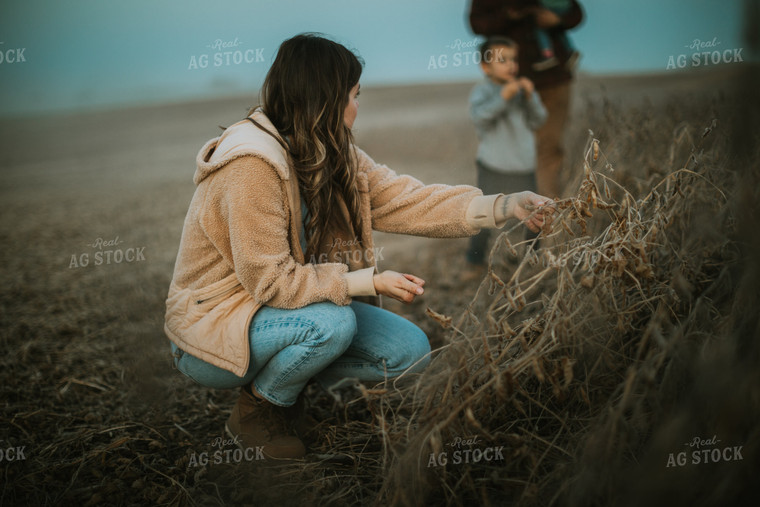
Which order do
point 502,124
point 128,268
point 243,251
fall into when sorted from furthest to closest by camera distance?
point 128,268 < point 502,124 < point 243,251

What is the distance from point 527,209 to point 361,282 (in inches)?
20.0

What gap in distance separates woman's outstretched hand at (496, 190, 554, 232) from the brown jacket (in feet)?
0.11

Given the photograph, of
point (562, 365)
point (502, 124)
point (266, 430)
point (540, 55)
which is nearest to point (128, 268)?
point (266, 430)

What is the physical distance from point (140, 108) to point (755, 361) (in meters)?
3.66

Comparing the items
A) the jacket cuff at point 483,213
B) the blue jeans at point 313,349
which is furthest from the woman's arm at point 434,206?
the blue jeans at point 313,349

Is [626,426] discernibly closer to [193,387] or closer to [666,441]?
[666,441]

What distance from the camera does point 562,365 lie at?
4.96 feet

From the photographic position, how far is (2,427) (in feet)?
6.91

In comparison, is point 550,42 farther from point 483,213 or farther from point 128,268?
point 128,268

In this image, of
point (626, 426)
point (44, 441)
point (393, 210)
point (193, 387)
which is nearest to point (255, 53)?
point (393, 210)

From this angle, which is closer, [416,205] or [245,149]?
[245,149]

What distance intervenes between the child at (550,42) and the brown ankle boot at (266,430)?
7.58 ft

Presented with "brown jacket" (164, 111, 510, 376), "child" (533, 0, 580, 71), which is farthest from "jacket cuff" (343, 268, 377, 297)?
"child" (533, 0, 580, 71)

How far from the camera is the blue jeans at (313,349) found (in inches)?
66.1
